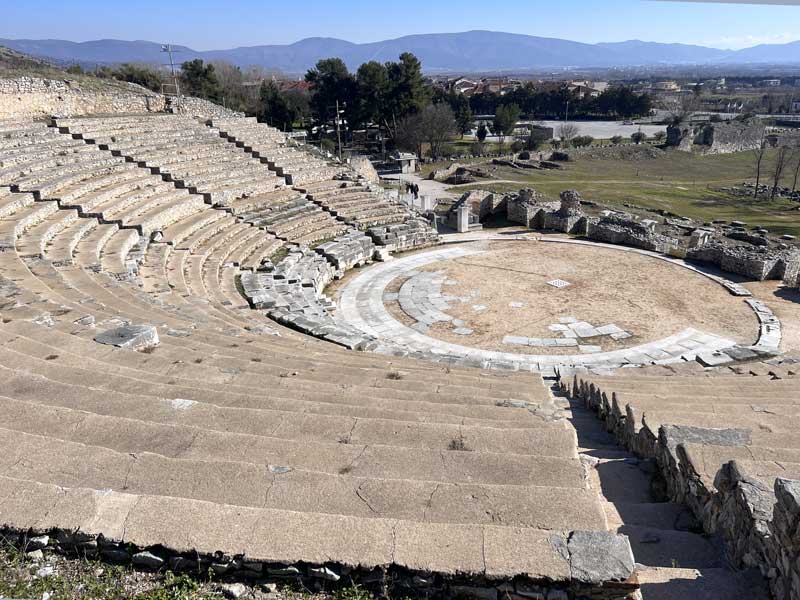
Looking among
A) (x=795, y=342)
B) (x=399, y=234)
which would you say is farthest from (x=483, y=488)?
(x=399, y=234)

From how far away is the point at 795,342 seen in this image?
1445 cm

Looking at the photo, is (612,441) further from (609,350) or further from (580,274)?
(580,274)

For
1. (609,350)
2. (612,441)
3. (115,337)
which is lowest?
(609,350)

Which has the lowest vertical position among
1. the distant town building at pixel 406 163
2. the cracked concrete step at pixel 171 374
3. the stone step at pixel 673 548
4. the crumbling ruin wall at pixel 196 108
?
the distant town building at pixel 406 163

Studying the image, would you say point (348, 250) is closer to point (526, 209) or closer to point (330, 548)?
point (526, 209)

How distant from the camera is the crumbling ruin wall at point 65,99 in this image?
2378 cm

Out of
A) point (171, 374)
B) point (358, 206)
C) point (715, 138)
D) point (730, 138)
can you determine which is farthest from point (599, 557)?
point (730, 138)

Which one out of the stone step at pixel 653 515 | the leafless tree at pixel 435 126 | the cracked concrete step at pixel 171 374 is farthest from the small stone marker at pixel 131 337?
the leafless tree at pixel 435 126

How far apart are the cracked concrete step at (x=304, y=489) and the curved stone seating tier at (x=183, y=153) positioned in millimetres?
18347

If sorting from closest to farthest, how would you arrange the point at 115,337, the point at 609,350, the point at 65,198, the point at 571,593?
the point at 571,593
the point at 115,337
the point at 609,350
the point at 65,198

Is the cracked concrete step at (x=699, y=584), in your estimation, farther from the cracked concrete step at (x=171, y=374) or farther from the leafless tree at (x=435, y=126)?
the leafless tree at (x=435, y=126)

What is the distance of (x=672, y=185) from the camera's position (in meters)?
46.9

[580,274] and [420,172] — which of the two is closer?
[580,274]

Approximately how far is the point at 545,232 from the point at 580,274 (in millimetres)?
6896
